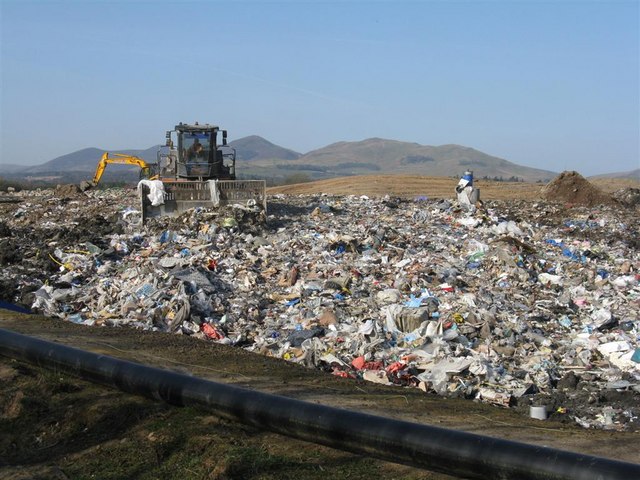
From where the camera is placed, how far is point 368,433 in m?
4.12

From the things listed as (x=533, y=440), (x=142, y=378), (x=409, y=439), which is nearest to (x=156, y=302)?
(x=142, y=378)

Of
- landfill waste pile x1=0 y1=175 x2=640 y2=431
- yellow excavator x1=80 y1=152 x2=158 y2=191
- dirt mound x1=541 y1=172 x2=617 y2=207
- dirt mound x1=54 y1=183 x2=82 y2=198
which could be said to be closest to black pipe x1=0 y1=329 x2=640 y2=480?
landfill waste pile x1=0 y1=175 x2=640 y2=431

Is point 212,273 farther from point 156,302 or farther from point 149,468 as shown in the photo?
point 149,468

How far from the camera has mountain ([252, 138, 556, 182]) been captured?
308 feet

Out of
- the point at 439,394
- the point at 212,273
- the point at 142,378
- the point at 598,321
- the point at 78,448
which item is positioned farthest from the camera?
the point at 212,273

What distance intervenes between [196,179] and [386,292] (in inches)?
338

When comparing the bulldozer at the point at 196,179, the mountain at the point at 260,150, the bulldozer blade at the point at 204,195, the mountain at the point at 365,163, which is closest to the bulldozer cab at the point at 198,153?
the bulldozer at the point at 196,179

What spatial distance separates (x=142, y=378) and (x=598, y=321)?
6320 millimetres

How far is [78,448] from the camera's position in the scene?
4.80 meters

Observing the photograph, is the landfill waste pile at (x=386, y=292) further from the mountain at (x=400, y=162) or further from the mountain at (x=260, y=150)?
the mountain at (x=260, y=150)

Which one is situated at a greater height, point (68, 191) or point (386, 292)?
point (68, 191)

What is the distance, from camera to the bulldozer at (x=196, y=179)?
51.1 ft

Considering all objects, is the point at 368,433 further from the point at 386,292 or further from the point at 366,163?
the point at 366,163

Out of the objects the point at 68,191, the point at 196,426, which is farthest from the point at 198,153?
the point at 196,426
